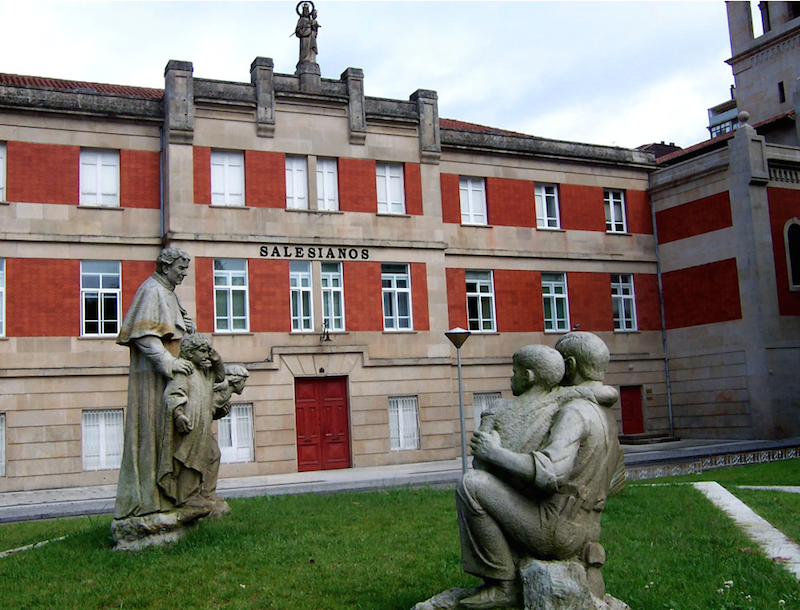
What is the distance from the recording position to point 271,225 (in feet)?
80.0

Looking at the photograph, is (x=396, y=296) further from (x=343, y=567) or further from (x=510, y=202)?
(x=343, y=567)

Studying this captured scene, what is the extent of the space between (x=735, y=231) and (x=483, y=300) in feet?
29.0

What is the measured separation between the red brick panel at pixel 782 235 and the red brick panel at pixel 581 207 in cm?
568

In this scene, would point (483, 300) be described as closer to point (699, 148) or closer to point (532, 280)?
point (532, 280)

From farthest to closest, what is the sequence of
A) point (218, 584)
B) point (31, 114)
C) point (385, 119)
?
point (385, 119), point (31, 114), point (218, 584)

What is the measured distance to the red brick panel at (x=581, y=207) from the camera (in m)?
29.5

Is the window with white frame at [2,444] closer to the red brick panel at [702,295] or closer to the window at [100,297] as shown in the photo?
the window at [100,297]

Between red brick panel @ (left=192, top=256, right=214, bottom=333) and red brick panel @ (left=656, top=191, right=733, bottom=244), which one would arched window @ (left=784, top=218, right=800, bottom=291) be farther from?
red brick panel @ (left=192, top=256, right=214, bottom=333)

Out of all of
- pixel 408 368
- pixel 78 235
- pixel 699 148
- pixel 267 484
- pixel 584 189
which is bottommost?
pixel 267 484

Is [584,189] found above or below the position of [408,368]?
above

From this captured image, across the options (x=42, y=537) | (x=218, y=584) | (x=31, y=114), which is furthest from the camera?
(x=31, y=114)

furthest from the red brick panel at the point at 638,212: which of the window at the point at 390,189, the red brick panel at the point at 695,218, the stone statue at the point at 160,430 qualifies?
the stone statue at the point at 160,430

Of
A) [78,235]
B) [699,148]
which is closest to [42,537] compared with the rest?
[78,235]

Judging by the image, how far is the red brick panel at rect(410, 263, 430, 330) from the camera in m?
25.9
